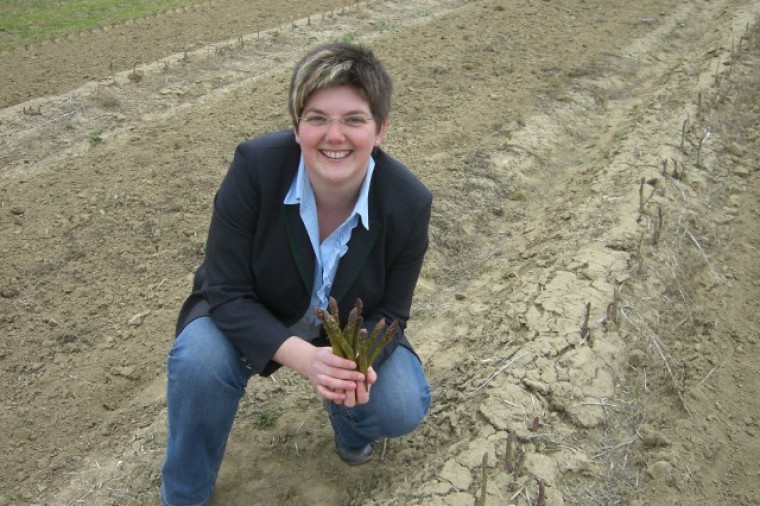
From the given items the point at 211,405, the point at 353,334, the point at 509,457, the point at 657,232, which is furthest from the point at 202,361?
the point at 657,232

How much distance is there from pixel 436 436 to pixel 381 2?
272 inches

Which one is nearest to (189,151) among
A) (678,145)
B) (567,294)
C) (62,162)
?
(62,162)

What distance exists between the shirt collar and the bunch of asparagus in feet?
1.20

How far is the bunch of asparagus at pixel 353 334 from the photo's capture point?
1.96 m

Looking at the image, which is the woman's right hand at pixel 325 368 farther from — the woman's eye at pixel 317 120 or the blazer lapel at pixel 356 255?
the woman's eye at pixel 317 120

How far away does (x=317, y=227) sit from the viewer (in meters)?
2.39

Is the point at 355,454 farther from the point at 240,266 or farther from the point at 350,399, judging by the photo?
the point at 240,266

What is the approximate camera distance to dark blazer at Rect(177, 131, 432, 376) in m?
2.32

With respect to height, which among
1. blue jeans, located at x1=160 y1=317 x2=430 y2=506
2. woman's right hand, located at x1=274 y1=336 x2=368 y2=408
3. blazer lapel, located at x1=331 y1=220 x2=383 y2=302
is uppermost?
blazer lapel, located at x1=331 y1=220 x2=383 y2=302

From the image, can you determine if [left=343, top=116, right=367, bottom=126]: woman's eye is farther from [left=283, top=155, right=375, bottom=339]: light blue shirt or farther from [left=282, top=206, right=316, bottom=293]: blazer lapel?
→ [left=282, top=206, right=316, bottom=293]: blazer lapel

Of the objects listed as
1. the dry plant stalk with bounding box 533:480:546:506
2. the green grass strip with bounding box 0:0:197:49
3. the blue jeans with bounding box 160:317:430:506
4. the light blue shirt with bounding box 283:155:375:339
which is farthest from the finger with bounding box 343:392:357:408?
the green grass strip with bounding box 0:0:197:49

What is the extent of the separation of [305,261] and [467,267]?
1995 millimetres

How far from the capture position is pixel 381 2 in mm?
8836

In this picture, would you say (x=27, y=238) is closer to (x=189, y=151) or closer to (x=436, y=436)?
(x=189, y=151)
